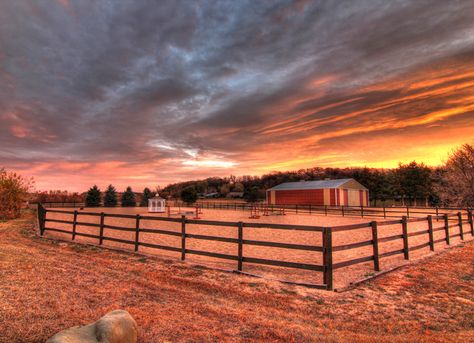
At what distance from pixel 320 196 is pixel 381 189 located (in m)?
24.6

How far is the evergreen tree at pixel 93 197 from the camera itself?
51.0 m

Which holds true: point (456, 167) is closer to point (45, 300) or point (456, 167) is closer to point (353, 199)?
point (353, 199)

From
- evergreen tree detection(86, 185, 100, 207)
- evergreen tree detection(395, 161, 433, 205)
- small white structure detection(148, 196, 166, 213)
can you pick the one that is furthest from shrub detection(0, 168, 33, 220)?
evergreen tree detection(395, 161, 433, 205)

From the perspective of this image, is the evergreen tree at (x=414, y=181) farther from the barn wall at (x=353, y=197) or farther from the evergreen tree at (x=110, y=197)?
the evergreen tree at (x=110, y=197)

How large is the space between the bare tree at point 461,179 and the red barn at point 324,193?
14.2 m

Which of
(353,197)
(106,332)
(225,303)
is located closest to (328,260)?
(225,303)

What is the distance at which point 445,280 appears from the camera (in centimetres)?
642

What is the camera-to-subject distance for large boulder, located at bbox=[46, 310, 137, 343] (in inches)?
119

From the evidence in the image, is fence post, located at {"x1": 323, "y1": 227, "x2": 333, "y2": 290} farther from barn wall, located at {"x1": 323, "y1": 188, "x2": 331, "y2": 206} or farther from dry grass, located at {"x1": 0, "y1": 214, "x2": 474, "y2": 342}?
barn wall, located at {"x1": 323, "y1": 188, "x2": 331, "y2": 206}

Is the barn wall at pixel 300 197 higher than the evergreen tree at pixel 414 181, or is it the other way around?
the evergreen tree at pixel 414 181

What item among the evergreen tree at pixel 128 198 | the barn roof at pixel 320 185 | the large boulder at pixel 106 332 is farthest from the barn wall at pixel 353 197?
the large boulder at pixel 106 332

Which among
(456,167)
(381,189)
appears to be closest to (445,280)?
(456,167)

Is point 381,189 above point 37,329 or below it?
above

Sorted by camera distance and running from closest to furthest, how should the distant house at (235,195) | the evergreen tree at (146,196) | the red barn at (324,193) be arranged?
the red barn at (324,193) < the evergreen tree at (146,196) < the distant house at (235,195)
